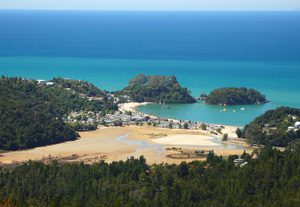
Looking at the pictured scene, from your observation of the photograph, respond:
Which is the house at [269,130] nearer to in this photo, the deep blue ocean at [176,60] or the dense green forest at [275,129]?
the dense green forest at [275,129]

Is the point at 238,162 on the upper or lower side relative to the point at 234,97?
lower

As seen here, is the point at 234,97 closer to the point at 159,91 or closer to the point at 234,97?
the point at 234,97

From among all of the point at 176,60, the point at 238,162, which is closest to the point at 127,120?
the point at 238,162

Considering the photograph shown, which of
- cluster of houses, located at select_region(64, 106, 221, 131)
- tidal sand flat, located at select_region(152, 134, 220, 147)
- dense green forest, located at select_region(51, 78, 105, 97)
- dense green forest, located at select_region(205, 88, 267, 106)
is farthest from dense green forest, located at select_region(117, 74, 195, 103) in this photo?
tidal sand flat, located at select_region(152, 134, 220, 147)

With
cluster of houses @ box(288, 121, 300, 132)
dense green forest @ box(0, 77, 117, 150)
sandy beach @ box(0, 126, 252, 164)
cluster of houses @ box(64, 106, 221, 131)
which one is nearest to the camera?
sandy beach @ box(0, 126, 252, 164)

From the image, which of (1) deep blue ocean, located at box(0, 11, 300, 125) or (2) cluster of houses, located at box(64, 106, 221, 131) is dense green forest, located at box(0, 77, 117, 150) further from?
(1) deep blue ocean, located at box(0, 11, 300, 125)

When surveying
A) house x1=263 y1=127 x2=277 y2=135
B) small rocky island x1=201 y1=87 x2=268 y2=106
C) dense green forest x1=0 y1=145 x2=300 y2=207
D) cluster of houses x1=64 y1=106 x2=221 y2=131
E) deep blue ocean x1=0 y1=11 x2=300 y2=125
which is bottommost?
dense green forest x1=0 y1=145 x2=300 y2=207
